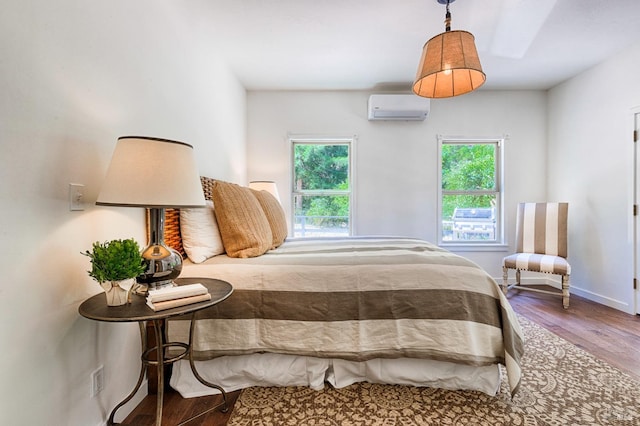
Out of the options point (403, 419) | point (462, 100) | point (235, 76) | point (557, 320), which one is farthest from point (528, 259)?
point (235, 76)

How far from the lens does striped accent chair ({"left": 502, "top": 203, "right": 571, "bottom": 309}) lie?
300 centimetres

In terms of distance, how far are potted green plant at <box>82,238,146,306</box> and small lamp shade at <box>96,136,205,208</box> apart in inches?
6.8

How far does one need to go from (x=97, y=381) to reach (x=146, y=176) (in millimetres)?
949

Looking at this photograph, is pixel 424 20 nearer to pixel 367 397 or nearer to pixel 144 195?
pixel 144 195

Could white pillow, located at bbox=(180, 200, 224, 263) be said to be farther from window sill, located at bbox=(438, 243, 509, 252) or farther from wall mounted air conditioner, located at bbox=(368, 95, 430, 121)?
window sill, located at bbox=(438, 243, 509, 252)

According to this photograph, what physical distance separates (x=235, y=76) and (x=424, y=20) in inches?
79.7

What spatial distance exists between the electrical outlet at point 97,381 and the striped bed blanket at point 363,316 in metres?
0.32

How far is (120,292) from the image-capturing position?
1.13 meters

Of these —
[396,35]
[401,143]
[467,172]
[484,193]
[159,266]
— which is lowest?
[159,266]

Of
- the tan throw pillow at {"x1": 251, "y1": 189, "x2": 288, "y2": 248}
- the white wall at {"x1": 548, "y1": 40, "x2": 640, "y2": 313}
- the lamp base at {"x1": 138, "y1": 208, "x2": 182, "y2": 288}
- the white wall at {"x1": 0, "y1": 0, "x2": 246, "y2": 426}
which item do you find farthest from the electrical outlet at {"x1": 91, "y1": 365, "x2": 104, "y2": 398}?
the white wall at {"x1": 548, "y1": 40, "x2": 640, "y2": 313}

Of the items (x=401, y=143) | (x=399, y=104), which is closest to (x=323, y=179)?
(x=401, y=143)

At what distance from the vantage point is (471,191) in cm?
375

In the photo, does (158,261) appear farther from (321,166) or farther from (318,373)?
(321,166)

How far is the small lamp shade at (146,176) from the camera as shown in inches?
43.8
